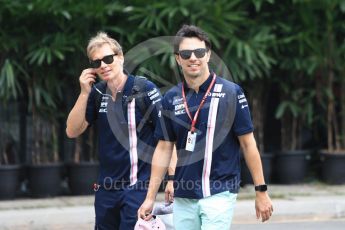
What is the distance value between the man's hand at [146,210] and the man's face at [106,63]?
946mm

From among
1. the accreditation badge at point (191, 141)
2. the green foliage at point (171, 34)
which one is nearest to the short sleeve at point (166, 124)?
the accreditation badge at point (191, 141)

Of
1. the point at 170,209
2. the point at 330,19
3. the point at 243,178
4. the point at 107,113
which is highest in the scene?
the point at 330,19

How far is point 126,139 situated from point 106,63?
0.54 meters

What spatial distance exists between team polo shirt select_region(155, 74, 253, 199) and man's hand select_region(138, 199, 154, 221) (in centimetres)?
19

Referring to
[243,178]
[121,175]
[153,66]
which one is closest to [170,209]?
[121,175]

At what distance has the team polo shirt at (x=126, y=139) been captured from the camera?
505 cm

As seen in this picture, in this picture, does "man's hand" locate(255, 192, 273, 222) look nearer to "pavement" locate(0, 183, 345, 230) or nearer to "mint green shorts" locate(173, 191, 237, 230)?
"mint green shorts" locate(173, 191, 237, 230)

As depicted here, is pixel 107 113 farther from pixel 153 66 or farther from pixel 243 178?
pixel 243 178

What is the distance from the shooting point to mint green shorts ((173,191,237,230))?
14.7ft

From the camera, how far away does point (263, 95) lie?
11016mm

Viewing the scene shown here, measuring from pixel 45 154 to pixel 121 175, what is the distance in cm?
519

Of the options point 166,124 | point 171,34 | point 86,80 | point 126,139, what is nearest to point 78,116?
point 86,80

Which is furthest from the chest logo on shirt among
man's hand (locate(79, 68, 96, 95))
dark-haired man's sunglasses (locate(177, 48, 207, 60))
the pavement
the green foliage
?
the green foliage

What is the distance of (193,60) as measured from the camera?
4.57 meters
